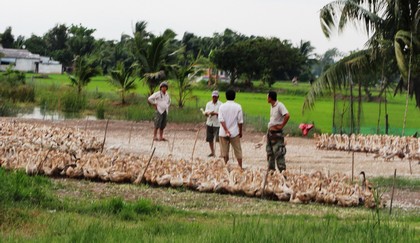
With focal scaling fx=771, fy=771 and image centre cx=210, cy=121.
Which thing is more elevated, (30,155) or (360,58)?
(360,58)

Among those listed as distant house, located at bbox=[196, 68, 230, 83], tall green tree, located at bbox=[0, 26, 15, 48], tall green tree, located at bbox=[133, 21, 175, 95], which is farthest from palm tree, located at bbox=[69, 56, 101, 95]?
tall green tree, located at bbox=[0, 26, 15, 48]

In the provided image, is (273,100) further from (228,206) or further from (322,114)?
(322,114)

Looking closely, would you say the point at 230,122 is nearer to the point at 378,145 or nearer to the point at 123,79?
the point at 378,145

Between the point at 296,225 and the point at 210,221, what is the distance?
172 cm

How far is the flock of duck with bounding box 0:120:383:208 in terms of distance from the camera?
10547mm

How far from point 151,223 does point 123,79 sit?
95.9ft

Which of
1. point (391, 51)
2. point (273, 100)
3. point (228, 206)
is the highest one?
point (391, 51)

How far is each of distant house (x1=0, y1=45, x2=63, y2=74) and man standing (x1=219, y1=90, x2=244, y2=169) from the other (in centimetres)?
7162

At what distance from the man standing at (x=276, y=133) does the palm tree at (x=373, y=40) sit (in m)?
9.40

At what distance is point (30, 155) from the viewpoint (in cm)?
1207

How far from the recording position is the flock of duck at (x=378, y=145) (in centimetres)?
1781

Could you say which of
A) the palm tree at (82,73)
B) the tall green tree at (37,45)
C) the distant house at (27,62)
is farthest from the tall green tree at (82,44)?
the palm tree at (82,73)

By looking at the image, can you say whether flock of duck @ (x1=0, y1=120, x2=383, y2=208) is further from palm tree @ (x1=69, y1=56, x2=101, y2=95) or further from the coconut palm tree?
palm tree @ (x1=69, y1=56, x2=101, y2=95)

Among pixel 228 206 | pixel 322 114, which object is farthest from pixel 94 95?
pixel 228 206
